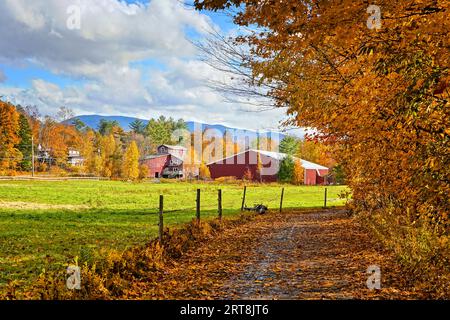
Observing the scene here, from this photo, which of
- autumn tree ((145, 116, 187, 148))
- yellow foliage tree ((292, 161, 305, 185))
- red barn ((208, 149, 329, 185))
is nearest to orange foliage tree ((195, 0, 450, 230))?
yellow foliage tree ((292, 161, 305, 185))

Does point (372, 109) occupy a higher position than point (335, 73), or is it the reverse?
point (335, 73)

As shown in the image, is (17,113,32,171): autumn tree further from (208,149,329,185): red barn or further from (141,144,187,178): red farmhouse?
(208,149,329,185): red barn

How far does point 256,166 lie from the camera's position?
73875mm

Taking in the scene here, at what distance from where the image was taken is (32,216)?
20625 millimetres

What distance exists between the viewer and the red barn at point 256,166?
73.2m

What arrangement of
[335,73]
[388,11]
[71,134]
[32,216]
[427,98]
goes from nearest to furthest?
1. [388,11]
2. [427,98]
3. [335,73]
4. [32,216]
5. [71,134]

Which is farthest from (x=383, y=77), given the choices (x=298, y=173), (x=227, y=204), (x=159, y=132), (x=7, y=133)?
(x=159, y=132)

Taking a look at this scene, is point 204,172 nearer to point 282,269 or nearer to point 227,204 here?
point 227,204

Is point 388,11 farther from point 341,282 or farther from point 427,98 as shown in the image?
point 341,282

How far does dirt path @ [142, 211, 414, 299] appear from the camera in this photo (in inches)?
279

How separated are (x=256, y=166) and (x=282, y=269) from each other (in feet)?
213

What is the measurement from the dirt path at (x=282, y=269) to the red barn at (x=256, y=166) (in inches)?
2314

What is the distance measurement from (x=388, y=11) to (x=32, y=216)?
1955 cm
